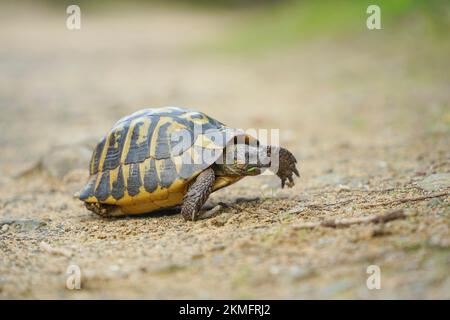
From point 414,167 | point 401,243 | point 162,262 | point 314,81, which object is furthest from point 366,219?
point 314,81

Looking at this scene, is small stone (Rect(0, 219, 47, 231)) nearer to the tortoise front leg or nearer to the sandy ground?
the sandy ground

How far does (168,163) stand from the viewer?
13.6 ft

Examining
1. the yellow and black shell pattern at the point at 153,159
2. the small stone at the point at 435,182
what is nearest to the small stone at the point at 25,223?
the yellow and black shell pattern at the point at 153,159

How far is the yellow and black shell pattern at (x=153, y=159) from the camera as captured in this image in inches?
162

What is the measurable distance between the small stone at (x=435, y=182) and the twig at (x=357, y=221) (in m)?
0.83

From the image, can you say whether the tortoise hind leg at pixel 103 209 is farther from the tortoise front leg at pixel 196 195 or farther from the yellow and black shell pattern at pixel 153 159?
the tortoise front leg at pixel 196 195

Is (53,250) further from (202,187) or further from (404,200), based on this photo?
(404,200)

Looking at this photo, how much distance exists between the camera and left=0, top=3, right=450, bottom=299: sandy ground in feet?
9.65

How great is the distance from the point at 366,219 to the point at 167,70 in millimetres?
13267

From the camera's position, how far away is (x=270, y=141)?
7586mm

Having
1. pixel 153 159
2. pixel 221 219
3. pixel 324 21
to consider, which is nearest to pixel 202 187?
pixel 221 219

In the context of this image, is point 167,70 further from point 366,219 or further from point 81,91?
point 366,219

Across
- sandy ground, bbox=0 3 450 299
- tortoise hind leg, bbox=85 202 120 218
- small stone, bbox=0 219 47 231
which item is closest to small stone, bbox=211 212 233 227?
sandy ground, bbox=0 3 450 299

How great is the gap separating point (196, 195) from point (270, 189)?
4.33ft
